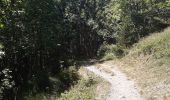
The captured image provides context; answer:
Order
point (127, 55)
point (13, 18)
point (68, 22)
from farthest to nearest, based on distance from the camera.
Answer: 1. point (68, 22)
2. point (127, 55)
3. point (13, 18)

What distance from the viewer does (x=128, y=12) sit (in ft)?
120

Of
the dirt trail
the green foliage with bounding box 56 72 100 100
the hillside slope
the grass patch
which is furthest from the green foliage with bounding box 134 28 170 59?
the green foliage with bounding box 56 72 100 100

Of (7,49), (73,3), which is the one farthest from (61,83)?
(73,3)

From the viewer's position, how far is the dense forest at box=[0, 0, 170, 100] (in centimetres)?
2298

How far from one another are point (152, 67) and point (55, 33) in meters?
14.0

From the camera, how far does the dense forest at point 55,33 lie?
75.4 feet

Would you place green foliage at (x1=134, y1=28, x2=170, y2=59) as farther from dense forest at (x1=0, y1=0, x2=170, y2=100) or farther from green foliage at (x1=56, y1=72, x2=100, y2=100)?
green foliage at (x1=56, y1=72, x2=100, y2=100)

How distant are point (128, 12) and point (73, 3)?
20.8 meters

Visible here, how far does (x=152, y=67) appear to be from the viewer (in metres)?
21.8

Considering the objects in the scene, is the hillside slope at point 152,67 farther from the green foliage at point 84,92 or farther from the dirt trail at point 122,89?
the green foliage at point 84,92

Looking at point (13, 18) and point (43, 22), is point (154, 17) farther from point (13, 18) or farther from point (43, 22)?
point (13, 18)

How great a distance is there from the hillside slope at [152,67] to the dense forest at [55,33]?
3382 millimetres

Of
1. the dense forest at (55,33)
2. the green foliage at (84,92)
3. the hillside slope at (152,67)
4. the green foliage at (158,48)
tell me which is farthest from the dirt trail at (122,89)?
the dense forest at (55,33)

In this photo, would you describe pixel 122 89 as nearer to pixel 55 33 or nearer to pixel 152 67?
pixel 152 67
